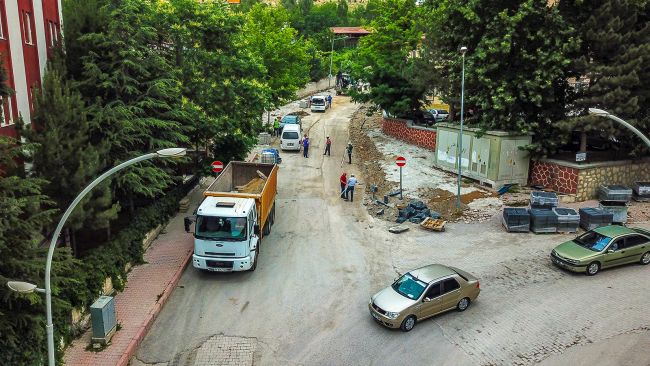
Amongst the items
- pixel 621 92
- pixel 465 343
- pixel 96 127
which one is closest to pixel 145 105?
pixel 96 127

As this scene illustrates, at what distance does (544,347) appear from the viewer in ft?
47.4

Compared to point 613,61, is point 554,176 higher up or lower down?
lower down

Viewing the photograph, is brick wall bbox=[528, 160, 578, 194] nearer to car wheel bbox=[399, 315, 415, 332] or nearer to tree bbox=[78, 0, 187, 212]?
car wheel bbox=[399, 315, 415, 332]

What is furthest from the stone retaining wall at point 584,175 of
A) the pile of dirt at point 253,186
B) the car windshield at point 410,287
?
the pile of dirt at point 253,186

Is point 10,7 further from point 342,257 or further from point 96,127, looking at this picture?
point 342,257

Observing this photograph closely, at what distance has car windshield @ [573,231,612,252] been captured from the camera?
62.3 ft

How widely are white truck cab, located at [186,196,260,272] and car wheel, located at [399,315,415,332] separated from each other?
20.4 ft

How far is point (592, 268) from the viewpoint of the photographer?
18859 millimetres

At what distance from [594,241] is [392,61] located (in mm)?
26537

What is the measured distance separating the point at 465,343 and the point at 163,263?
37.9 feet

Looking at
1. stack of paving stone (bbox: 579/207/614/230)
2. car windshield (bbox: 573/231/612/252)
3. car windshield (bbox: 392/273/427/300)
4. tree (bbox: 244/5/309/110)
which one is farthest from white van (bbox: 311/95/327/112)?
car windshield (bbox: 392/273/427/300)

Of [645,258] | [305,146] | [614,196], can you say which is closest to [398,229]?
[645,258]

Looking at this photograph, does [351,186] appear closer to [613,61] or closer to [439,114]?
[613,61]

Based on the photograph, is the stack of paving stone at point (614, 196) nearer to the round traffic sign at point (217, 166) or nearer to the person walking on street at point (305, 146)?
the round traffic sign at point (217, 166)
